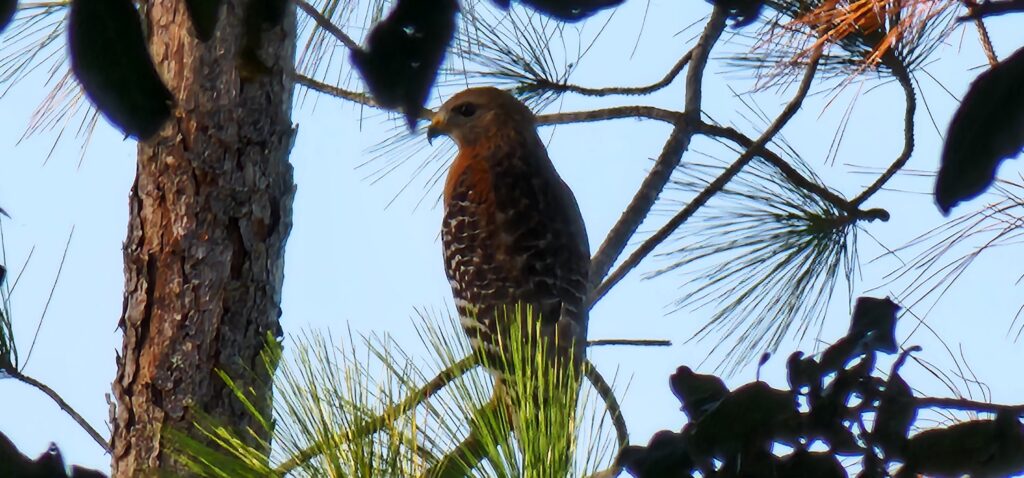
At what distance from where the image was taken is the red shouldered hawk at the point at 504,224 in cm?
415

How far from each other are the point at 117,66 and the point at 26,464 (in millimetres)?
317

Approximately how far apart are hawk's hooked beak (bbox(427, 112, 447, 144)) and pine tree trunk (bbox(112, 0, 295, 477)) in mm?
1661

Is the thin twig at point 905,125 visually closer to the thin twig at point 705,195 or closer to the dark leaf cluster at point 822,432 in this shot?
the thin twig at point 705,195

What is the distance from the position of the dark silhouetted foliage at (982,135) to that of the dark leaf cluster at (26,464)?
1.86 feet

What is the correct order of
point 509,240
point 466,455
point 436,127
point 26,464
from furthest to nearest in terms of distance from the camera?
point 436,127
point 509,240
point 466,455
point 26,464

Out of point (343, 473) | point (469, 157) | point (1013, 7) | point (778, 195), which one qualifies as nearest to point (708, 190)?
point (778, 195)

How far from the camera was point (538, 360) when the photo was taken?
1875 millimetres

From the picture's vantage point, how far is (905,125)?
125 inches

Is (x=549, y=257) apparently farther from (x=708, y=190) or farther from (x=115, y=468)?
(x=115, y=468)

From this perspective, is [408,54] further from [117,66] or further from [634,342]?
[634,342]

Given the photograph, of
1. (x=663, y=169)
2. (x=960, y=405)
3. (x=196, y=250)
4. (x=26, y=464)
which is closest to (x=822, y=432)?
(x=960, y=405)

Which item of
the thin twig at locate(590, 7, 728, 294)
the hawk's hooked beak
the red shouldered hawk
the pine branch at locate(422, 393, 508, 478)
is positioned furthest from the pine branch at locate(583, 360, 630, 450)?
the hawk's hooked beak

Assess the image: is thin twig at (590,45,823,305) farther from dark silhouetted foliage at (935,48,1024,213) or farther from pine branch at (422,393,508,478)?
dark silhouetted foliage at (935,48,1024,213)

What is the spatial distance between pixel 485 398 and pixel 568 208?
2676mm
